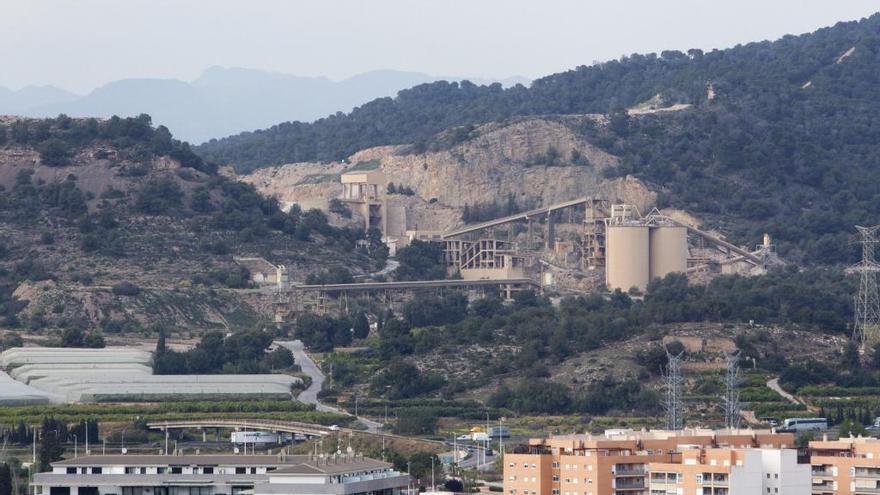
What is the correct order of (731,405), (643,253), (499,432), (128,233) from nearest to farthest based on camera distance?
(731,405), (499,432), (128,233), (643,253)

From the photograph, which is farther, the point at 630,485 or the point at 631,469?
the point at 631,469

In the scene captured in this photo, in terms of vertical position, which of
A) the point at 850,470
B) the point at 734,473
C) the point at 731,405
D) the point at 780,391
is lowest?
the point at 850,470

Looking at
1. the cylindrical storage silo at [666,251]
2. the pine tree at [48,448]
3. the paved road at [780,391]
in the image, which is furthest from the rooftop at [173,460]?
the cylindrical storage silo at [666,251]

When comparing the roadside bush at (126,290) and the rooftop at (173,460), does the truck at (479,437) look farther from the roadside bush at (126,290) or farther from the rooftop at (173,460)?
the roadside bush at (126,290)

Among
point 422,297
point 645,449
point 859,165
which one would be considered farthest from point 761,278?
point 645,449

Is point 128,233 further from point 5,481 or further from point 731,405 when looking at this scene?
point 5,481

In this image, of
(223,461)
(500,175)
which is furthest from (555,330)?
(500,175)

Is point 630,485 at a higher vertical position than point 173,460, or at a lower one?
lower
